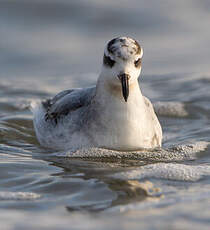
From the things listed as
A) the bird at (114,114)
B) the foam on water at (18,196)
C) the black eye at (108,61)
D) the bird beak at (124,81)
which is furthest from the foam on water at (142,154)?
the foam on water at (18,196)

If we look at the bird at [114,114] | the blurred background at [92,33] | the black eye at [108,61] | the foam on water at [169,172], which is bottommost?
the foam on water at [169,172]

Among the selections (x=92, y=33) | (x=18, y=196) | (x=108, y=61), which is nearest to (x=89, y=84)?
(x=92, y=33)

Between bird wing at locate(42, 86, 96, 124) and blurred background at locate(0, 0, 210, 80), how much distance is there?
12.9 feet

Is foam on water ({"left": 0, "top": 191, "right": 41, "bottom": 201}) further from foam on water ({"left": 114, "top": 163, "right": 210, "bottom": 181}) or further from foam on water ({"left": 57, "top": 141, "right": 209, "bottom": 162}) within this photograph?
foam on water ({"left": 57, "top": 141, "right": 209, "bottom": 162})

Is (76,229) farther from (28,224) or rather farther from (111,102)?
(111,102)

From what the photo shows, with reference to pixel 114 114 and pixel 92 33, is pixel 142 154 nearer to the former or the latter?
pixel 114 114

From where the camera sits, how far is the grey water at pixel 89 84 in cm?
509

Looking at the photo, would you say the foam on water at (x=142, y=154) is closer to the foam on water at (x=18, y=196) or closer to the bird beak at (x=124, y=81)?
the bird beak at (x=124, y=81)

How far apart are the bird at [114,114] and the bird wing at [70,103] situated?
17mm

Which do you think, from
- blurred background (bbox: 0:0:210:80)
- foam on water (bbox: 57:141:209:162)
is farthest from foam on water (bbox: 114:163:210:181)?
blurred background (bbox: 0:0:210:80)

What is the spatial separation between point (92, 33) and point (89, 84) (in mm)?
2258

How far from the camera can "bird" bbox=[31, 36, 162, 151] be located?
6758 mm

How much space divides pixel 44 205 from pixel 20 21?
9089 millimetres

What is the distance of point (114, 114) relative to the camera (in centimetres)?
715
